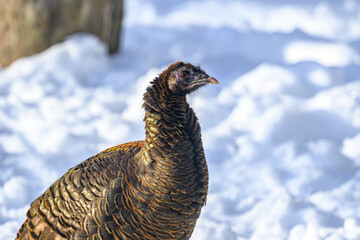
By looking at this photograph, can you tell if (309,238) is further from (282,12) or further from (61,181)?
(282,12)

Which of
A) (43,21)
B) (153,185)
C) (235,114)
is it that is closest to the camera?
(153,185)

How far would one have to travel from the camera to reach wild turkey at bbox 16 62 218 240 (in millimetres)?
2535

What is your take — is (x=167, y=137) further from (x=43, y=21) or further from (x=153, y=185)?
(x=43, y=21)

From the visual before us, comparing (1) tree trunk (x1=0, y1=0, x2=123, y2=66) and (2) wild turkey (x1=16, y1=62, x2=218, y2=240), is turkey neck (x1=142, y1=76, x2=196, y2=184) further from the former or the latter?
(1) tree trunk (x1=0, y1=0, x2=123, y2=66)

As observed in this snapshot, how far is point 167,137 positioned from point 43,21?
3.25m

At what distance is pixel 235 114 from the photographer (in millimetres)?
4762

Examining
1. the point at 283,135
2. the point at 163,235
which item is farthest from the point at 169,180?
the point at 283,135

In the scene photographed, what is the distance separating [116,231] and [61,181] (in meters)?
0.48

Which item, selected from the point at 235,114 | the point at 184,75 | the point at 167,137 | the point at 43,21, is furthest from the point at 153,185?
the point at 43,21

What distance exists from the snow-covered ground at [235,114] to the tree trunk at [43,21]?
0.46 ft

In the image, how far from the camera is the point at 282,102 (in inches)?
190

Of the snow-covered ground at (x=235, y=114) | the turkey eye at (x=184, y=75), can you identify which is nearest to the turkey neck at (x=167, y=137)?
the turkey eye at (x=184, y=75)

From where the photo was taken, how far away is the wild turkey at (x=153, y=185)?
254 cm

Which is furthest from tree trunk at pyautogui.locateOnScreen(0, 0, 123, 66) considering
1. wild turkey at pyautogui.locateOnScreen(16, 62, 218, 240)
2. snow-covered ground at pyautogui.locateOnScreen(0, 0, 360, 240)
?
wild turkey at pyautogui.locateOnScreen(16, 62, 218, 240)
